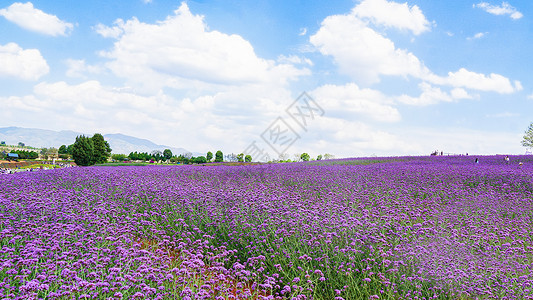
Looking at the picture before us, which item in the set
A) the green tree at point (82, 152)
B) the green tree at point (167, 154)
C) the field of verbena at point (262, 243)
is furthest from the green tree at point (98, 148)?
the field of verbena at point (262, 243)

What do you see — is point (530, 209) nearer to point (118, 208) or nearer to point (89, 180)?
point (118, 208)

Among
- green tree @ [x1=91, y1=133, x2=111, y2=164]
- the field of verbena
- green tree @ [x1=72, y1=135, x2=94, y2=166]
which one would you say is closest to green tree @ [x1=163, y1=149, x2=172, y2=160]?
green tree @ [x1=91, y1=133, x2=111, y2=164]

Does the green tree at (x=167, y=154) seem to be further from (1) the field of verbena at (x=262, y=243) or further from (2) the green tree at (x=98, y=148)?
(1) the field of verbena at (x=262, y=243)

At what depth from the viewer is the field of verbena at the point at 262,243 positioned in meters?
3.14

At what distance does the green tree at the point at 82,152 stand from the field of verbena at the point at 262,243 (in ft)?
104

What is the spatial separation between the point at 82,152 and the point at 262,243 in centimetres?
3747

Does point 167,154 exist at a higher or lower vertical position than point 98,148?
lower

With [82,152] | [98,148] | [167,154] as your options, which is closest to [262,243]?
[82,152]

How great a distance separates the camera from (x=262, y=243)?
4559mm

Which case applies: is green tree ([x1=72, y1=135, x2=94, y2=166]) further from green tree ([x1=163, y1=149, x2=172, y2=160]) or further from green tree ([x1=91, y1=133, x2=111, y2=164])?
green tree ([x1=163, y1=149, x2=172, y2=160])

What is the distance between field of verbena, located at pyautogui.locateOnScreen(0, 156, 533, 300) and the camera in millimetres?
3145

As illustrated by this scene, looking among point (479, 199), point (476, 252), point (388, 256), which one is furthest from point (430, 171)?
point (388, 256)

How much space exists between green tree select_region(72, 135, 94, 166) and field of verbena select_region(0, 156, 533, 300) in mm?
31671

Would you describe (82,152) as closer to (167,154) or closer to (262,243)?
(167,154)
